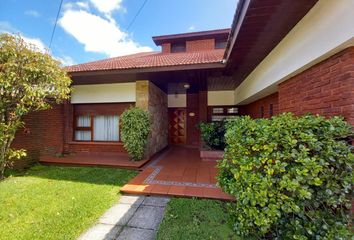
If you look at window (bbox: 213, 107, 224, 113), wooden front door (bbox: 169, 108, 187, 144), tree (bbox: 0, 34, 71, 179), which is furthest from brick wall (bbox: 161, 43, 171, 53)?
tree (bbox: 0, 34, 71, 179)

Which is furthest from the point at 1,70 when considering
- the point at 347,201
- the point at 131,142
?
the point at 347,201

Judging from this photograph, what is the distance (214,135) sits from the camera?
298 inches

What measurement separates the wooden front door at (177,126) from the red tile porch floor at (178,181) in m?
4.30

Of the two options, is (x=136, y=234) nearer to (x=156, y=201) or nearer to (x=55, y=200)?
(x=156, y=201)

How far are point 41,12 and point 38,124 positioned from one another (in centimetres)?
570

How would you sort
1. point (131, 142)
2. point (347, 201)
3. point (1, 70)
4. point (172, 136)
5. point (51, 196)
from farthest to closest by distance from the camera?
point (172, 136) → point (131, 142) → point (1, 70) → point (51, 196) → point (347, 201)

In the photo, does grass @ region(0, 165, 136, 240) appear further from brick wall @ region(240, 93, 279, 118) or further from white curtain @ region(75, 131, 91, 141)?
brick wall @ region(240, 93, 279, 118)

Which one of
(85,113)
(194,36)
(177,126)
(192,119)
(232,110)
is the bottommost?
(177,126)

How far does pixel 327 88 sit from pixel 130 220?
150 inches

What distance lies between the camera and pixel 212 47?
1198 cm

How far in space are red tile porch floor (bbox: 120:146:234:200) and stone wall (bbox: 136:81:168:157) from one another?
5.10 feet

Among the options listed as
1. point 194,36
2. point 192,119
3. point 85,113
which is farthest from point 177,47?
point 85,113

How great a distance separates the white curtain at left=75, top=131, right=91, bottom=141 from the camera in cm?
834

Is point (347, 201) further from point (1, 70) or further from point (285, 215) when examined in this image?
point (1, 70)
